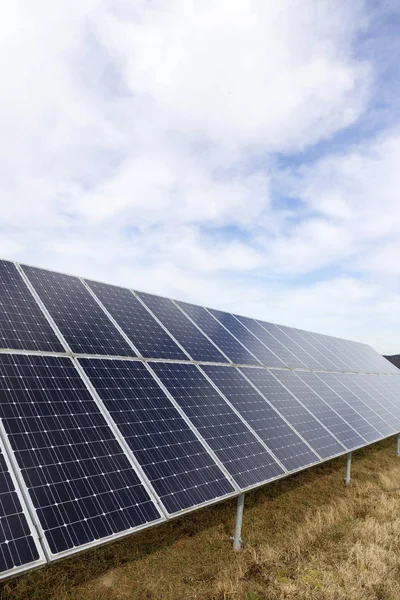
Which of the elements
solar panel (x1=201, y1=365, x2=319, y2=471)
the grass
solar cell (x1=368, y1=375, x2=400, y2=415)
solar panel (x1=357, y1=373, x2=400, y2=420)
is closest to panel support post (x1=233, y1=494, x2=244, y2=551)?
the grass

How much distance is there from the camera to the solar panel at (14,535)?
551cm

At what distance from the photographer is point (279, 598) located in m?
7.96

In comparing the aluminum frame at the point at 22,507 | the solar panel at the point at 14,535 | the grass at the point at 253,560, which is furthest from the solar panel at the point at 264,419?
the solar panel at the point at 14,535

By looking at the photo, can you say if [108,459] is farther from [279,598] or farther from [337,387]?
[337,387]

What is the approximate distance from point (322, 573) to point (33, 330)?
9.26m

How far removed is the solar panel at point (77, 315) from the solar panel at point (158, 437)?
71 centimetres

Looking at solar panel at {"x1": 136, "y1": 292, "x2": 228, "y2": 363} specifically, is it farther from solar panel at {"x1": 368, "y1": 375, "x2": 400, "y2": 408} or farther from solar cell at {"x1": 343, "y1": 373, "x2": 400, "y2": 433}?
solar panel at {"x1": 368, "y1": 375, "x2": 400, "y2": 408}

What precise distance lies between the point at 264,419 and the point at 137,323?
546cm

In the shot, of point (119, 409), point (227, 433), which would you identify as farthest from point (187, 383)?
point (119, 409)

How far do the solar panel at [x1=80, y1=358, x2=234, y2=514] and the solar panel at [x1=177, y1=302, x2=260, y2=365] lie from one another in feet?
18.0

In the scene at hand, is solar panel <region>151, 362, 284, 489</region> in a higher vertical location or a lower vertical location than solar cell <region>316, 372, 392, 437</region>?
higher

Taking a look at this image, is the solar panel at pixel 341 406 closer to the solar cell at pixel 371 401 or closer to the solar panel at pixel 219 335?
the solar cell at pixel 371 401

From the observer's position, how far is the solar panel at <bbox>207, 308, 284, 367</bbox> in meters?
17.6

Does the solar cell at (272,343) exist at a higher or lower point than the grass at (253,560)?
higher
